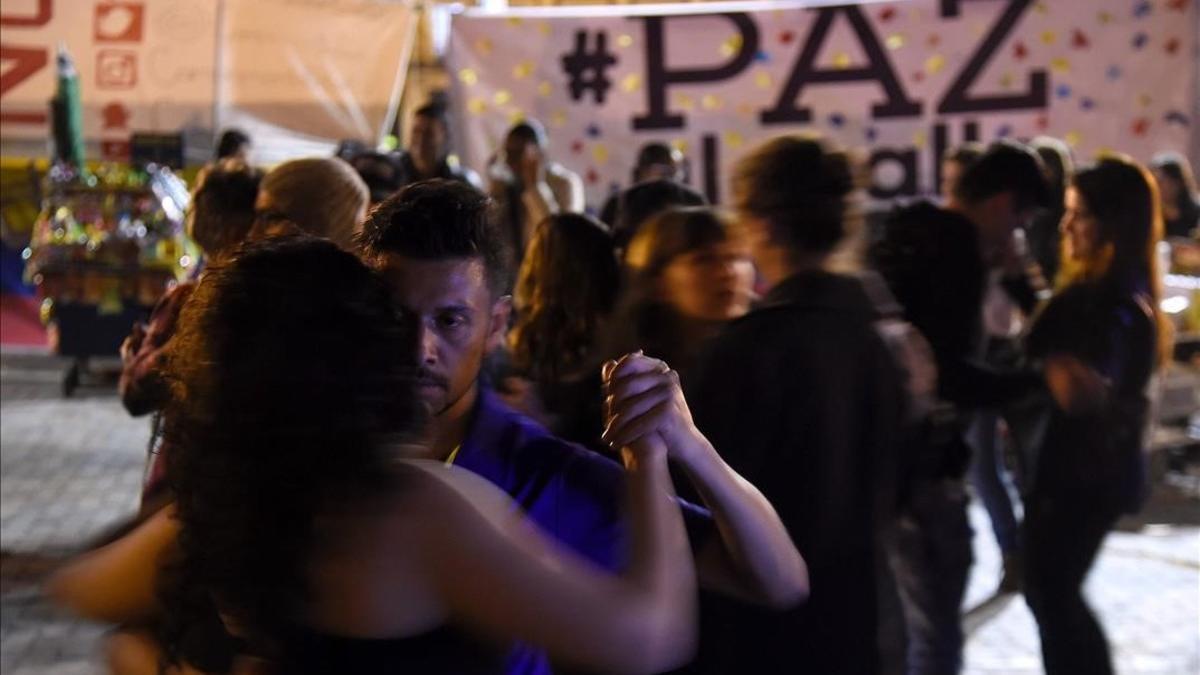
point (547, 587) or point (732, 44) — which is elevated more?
point (732, 44)

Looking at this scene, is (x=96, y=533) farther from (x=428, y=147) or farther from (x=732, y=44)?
(x=732, y=44)

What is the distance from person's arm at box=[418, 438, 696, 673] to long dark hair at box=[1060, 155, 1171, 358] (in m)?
2.92

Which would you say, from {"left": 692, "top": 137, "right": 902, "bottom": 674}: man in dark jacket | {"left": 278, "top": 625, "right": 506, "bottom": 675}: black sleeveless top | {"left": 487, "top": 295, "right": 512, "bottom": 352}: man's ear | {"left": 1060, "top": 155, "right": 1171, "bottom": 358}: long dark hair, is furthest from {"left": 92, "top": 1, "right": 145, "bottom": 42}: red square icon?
{"left": 278, "top": 625, "right": 506, "bottom": 675}: black sleeveless top

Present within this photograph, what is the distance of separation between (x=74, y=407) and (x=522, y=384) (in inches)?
325

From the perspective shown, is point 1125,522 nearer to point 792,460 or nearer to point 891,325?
point 891,325

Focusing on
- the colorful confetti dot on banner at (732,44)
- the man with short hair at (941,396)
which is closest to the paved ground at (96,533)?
the man with short hair at (941,396)

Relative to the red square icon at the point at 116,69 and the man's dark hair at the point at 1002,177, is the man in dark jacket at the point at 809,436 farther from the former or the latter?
the red square icon at the point at 116,69

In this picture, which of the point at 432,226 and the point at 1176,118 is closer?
the point at 432,226

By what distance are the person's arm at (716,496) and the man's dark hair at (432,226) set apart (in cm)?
41

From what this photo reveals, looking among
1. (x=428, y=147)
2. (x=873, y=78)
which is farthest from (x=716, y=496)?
(x=873, y=78)

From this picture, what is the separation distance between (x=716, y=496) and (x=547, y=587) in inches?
18.1

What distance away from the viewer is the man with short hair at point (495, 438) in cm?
211

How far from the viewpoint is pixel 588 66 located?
31.1 feet

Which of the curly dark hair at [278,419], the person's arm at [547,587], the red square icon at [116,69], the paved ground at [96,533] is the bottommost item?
the paved ground at [96,533]
